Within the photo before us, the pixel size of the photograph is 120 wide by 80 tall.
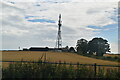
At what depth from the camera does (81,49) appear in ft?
237

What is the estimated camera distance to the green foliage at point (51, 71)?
901cm

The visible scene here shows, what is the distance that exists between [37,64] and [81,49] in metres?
63.8

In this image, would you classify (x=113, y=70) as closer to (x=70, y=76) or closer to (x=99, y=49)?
(x=70, y=76)

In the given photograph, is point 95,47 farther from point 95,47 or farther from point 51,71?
point 51,71

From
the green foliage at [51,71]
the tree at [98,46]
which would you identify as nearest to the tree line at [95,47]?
the tree at [98,46]

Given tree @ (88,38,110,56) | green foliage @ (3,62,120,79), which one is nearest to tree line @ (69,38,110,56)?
tree @ (88,38,110,56)

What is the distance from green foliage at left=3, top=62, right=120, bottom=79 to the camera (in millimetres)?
9008

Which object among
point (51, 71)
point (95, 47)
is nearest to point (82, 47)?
point (95, 47)

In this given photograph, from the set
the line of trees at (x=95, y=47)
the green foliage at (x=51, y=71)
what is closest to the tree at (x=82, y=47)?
the line of trees at (x=95, y=47)

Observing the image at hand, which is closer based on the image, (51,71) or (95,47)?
(51,71)

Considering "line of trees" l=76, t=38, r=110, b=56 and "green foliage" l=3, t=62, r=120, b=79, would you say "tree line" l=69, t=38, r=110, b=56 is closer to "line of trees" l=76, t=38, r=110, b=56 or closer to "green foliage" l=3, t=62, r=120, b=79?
"line of trees" l=76, t=38, r=110, b=56

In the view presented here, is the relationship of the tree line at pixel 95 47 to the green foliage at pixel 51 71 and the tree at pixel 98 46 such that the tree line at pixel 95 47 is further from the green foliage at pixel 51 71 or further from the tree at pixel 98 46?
the green foliage at pixel 51 71

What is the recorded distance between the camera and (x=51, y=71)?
9227 millimetres

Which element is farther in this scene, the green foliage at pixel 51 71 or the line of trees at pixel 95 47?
the line of trees at pixel 95 47
